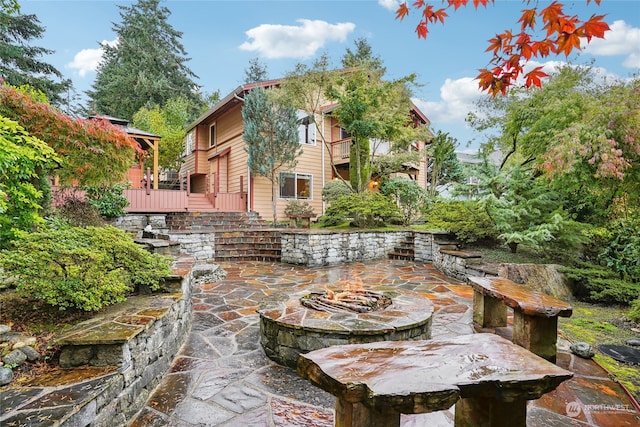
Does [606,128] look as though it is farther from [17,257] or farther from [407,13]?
[17,257]

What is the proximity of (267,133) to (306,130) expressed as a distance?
2808mm

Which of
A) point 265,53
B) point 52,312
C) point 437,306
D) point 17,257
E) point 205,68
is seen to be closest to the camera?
point 17,257

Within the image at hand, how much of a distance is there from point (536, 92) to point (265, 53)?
28960mm

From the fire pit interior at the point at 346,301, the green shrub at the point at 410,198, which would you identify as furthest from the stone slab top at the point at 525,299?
the green shrub at the point at 410,198

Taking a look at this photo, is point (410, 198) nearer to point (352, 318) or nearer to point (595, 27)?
point (352, 318)

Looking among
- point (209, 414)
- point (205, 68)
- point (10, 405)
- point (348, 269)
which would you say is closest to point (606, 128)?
point (348, 269)

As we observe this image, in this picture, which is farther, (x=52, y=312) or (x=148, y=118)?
(x=148, y=118)

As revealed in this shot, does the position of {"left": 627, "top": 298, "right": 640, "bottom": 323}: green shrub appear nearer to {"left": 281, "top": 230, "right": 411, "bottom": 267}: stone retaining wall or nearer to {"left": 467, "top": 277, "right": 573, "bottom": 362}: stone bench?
{"left": 467, "top": 277, "right": 573, "bottom": 362}: stone bench

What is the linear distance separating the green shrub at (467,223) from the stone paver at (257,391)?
11.7 ft

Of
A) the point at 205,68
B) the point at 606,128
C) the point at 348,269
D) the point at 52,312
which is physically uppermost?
the point at 205,68

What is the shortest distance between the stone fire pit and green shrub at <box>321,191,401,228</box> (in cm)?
686

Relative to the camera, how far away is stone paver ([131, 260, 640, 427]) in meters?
2.18

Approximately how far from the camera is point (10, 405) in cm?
167

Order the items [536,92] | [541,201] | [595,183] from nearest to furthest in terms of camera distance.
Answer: [595,183], [541,201], [536,92]
